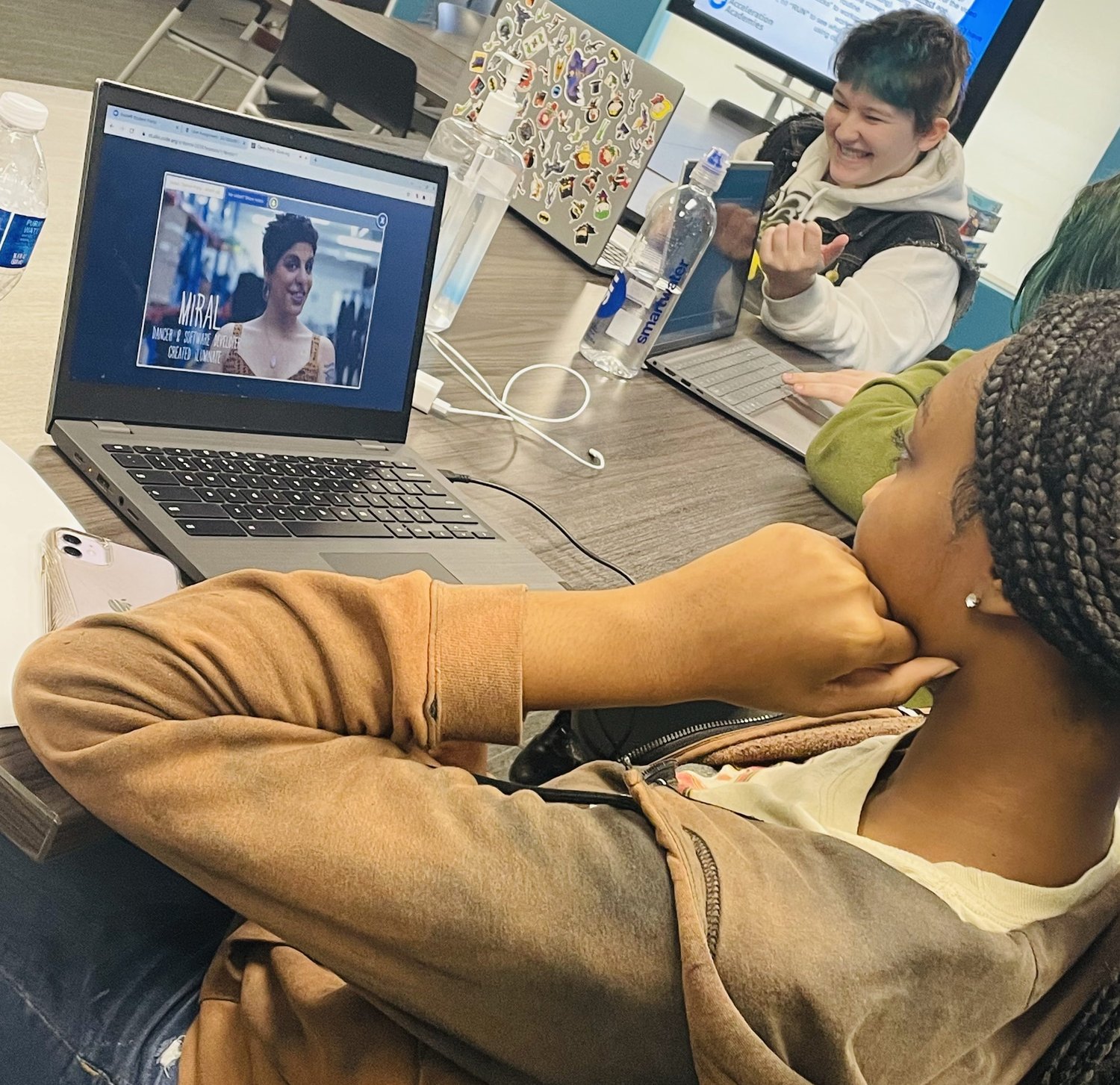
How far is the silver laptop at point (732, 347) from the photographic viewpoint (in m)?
1.70

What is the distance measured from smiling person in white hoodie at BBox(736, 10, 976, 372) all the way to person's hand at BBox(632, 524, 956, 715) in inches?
61.8

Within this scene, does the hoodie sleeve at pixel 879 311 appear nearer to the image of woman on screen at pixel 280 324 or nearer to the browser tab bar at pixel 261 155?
the browser tab bar at pixel 261 155

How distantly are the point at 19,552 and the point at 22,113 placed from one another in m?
0.37

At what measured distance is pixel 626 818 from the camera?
0.62 meters

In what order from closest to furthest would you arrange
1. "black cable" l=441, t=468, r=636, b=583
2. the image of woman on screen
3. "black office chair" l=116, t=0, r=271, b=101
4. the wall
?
the image of woman on screen → "black cable" l=441, t=468, r=636, b=583 → "black office chair" l=116, t=0, r=271, b=101 → the wall

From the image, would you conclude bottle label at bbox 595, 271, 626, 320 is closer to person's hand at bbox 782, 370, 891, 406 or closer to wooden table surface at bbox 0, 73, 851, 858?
wooden table surface at bbox 0, 73, 851, 858

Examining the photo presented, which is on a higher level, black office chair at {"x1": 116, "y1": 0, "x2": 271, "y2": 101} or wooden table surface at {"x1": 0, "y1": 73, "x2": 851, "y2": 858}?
wooden table surface at {"x1": 0, "y1": 73, "x2": 851, "y2": 858}

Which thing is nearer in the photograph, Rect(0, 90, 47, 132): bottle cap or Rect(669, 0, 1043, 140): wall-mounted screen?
Rect(0, 90, 47, 132): bottle cap

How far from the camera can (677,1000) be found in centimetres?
57

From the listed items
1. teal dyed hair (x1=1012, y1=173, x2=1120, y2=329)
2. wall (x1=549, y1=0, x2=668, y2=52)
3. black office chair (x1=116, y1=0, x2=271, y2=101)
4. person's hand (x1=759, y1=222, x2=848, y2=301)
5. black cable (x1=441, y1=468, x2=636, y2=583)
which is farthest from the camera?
wall (x1=549, y1=0, x2=668, y2=52)

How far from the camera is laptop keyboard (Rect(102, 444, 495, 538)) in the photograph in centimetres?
90

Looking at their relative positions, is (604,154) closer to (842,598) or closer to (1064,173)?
(842,598)

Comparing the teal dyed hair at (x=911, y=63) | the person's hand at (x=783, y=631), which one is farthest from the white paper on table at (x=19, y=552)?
the teal dyed hair at (x=911, y=63)

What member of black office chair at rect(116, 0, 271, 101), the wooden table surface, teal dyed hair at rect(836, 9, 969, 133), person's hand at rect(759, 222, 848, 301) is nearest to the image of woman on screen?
the wooden table surface
